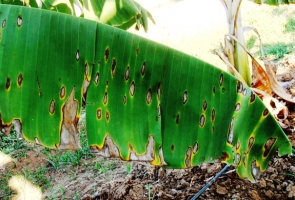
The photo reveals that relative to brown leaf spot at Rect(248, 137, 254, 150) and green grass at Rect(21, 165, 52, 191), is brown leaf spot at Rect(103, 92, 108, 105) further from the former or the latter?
green grass at Rect(21, 165, 52, 191)

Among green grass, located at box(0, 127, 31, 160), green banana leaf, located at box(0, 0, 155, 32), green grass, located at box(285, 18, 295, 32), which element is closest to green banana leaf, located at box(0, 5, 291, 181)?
green banana leaf, located at box(0, 0, 155, 32)

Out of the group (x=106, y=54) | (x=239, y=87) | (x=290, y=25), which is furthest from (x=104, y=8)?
(x=290, y=25)

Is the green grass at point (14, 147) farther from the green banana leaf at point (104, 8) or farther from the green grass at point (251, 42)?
the green grass at point (251, 42)

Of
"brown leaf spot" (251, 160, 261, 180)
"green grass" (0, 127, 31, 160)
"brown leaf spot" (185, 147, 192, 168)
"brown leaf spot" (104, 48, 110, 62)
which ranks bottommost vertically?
"green grass" (0, 127, 31, 160)

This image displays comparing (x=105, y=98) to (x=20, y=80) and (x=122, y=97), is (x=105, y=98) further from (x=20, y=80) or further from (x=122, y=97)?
(x=20, y=80)

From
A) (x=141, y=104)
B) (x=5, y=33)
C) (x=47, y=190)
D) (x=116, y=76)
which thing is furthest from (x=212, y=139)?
(x=47, y=190)

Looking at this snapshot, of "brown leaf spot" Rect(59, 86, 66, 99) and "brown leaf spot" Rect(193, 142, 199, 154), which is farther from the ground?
"brown leaf spot" Rect(59, 86, 66, 99)

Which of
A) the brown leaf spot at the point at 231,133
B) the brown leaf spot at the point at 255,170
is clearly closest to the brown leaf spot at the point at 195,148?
the brown leaf spot at the point at 231,133

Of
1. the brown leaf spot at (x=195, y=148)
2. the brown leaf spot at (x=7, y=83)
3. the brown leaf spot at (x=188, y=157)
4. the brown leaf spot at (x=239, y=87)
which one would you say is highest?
the brown leaf spot at (x=239, y=87)
